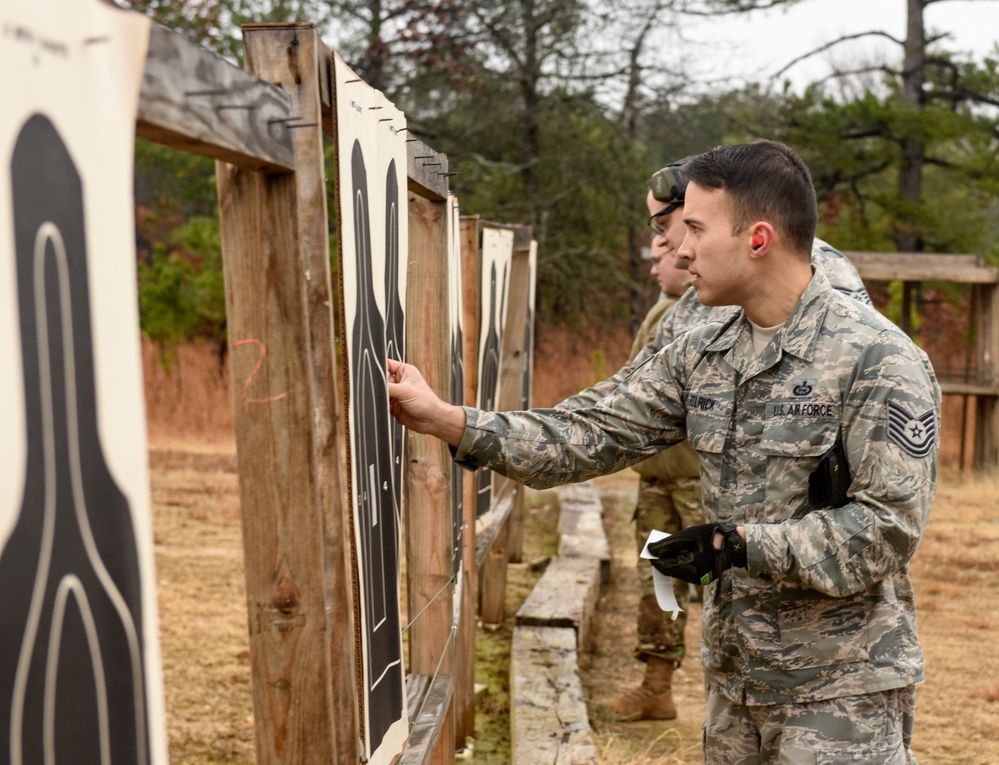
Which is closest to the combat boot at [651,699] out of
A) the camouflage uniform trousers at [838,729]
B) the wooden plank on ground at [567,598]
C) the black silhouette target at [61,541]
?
the wooden plank on ground at [567,598]

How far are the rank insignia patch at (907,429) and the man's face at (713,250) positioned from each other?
1.50 feet

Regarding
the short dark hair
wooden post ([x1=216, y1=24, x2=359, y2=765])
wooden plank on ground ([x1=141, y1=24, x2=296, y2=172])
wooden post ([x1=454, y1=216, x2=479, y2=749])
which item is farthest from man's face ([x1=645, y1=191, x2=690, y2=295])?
wooden plank on ground ([x1=141, y1=24, x2=296, y2=172])

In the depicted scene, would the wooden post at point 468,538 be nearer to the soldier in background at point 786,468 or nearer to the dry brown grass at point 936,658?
the dry brown grass at point 936,658

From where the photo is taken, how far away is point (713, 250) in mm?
2732

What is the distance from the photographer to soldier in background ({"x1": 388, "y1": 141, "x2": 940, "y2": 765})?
2514 millimetres

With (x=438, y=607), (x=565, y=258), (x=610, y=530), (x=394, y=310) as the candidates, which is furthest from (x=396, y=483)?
(x=565, y=258)

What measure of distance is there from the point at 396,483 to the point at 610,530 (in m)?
7.14

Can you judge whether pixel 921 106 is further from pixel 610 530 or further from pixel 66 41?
pixel 66 41

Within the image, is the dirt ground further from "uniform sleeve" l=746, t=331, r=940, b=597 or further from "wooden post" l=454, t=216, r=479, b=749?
"uniform sleeve" l=746, t=331, r=940, b=597

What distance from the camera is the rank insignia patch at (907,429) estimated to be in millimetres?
2500

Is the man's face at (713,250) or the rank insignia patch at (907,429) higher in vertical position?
the man's face at (713,250)

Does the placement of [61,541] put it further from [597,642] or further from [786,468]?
[597,642]

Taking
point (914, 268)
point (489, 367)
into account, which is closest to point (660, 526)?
point (489, 367)

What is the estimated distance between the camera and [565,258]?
14.5m
